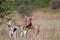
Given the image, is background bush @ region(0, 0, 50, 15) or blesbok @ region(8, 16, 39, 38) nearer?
blesbok @ region(8, 16, 39, 38)

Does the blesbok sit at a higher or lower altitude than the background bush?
higher

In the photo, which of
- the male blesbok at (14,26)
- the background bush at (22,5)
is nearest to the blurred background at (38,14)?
the background bush at (22,5)

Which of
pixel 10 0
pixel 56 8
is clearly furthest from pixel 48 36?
pixel 56 8

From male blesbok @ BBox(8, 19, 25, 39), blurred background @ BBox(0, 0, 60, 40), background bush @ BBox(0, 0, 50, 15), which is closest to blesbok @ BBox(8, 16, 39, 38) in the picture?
male blesbok @ BBox(8, 19, 25, 39)

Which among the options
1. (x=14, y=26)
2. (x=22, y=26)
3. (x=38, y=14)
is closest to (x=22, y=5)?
(x=38, y=14)

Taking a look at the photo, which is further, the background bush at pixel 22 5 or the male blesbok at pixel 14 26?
the background bush at pixel 22 5

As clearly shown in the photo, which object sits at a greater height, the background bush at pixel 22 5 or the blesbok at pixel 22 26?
the blesbok at pixel 22 26

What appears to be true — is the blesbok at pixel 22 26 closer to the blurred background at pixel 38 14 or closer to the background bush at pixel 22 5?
the blurred background at pixel 38 14

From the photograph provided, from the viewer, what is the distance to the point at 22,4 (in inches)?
553

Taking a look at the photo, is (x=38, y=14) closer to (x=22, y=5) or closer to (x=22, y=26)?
(x=22, y=5)

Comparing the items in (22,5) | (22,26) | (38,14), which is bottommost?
(38,14)

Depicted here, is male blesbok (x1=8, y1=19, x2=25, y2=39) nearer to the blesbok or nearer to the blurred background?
the blesbok

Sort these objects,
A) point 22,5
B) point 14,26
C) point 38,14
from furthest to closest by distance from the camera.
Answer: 1. point 22,5
2. point 38,14
3. point 14,26

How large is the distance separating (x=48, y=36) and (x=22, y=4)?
6413mm
